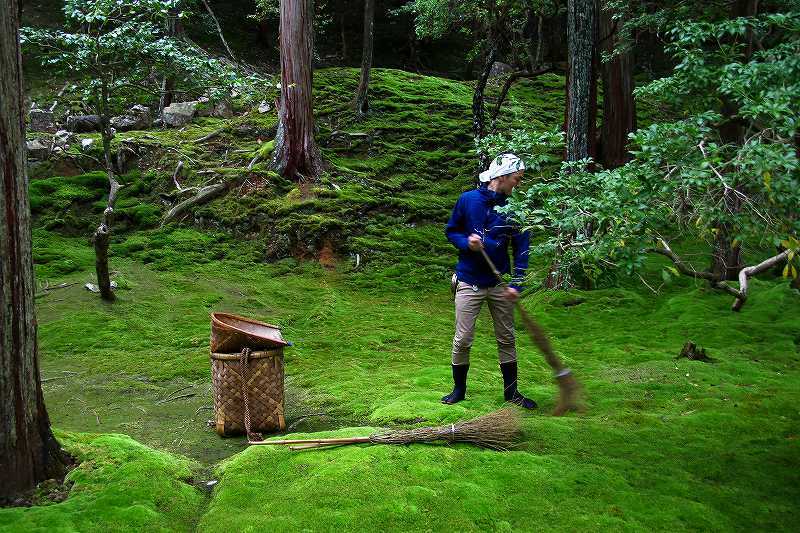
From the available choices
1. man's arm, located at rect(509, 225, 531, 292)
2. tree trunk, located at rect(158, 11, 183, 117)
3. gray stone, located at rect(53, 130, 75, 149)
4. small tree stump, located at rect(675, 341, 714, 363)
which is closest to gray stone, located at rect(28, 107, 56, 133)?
gray stone, located at rect(53, 130, 75, 149)

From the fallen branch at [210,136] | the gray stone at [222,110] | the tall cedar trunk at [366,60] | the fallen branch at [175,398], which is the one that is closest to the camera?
the fallen branch at [175,398]

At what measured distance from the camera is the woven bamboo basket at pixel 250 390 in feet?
16.6

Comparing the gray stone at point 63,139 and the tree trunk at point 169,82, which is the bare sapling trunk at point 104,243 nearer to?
the gray stone at point 63,139

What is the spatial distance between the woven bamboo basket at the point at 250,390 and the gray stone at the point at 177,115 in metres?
11.6

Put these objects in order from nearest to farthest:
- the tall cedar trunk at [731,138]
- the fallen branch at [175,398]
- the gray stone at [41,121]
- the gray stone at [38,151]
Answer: the tall cedar trunk at [731,138] → the fallen branch at [175,398] → the gray stone at [38,151] → the gray stone at [41,121]

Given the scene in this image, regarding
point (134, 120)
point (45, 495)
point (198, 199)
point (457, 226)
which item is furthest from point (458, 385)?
point (134, 120)

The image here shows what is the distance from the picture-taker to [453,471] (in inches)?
157

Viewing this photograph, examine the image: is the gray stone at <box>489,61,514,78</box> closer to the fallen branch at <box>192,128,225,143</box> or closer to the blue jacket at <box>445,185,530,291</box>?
the fallen branch at <box>192,128,225,143</box>

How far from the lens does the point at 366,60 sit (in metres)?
15.7

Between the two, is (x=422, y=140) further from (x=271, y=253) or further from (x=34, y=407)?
(x=34, y=407)

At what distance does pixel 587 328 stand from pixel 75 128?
1159 cm

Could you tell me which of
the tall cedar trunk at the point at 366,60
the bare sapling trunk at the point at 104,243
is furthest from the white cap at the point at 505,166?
the tall cedar trunk at the point at 366,60

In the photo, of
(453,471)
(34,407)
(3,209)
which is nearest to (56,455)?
(34,407)

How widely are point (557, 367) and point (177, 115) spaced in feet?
43.1
